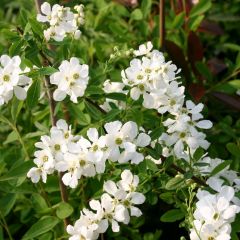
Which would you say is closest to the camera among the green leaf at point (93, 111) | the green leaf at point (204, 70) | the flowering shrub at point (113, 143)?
the flowering shrub at point (113, 143)

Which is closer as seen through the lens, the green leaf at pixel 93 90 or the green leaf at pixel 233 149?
→ the green leaf at pixel 93 90

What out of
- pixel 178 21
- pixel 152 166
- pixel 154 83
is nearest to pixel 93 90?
pixel 154 83

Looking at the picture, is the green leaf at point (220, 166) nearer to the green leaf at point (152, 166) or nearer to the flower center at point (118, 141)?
the green leaf at point (152, 166)

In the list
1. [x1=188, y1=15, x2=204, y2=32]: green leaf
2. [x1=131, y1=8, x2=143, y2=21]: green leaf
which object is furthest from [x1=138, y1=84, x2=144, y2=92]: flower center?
[x1=188, y1=15, x2=204, y2=32]: green leaf

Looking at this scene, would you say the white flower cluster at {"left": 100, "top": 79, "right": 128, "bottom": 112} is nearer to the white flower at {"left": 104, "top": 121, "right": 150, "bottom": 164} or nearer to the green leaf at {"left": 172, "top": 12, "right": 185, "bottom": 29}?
the white flower at {"left": 104, "top": 121, "right": 150, "bottom": 164}

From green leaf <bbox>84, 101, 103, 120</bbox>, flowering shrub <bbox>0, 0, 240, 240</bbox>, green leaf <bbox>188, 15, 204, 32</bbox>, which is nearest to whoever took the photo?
flowering shrub <bbox>0, 0, 240, 240</bbox>

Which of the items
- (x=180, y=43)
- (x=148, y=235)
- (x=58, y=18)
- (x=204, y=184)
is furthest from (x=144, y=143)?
(x=180, y=43)

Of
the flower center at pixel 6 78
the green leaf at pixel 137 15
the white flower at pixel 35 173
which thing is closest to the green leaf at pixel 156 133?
the white flower at pixel 35 173
